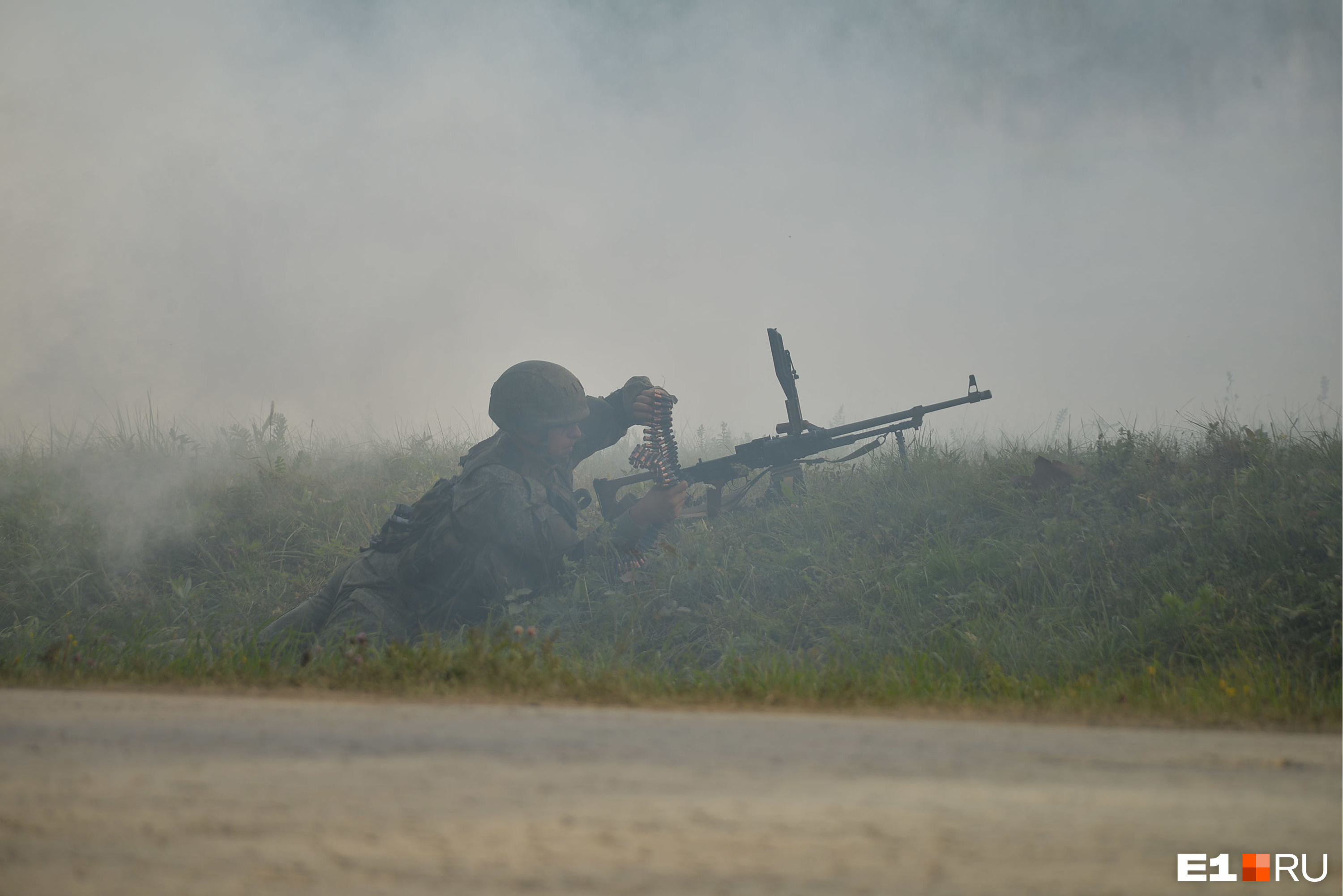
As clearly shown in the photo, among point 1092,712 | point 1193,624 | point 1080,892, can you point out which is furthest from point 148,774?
point 1193,624

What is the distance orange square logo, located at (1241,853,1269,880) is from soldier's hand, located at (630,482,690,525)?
5.44m

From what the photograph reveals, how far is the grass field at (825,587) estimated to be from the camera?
3275mm

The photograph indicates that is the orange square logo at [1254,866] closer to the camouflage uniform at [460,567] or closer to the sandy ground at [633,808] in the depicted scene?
the sandy ground at [633,808]

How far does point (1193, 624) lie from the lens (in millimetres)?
4797

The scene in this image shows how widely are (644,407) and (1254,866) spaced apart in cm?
625

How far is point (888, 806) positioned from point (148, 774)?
158 cm

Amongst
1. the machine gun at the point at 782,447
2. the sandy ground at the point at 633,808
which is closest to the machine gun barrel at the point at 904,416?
the machine gun at the point at 782,447

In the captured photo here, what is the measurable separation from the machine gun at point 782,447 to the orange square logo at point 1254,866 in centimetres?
597

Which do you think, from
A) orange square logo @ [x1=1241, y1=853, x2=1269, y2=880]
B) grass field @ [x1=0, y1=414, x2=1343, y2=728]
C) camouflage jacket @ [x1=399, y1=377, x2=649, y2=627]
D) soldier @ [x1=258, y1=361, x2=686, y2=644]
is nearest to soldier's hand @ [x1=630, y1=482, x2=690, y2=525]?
soldier @ [x1=258, y1=361, x2=686, y2=644]

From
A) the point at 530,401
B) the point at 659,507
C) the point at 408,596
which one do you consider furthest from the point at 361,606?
the point at 659,507

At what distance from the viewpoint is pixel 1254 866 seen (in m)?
1.52

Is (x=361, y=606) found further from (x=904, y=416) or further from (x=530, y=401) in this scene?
(x=904, y=416)

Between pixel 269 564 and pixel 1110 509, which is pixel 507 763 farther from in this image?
pixel 269 564

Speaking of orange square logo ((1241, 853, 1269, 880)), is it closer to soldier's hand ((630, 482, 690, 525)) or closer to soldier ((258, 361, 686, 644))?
soldier ((258, 361, 686, 644))
